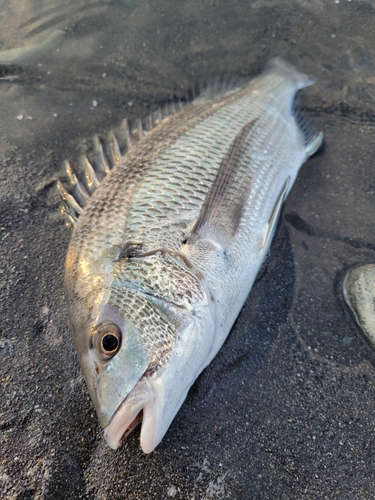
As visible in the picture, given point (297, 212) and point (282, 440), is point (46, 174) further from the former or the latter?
point (282, 440)

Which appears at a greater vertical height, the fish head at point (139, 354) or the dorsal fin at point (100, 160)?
the dorsal fin at point (100, 160)

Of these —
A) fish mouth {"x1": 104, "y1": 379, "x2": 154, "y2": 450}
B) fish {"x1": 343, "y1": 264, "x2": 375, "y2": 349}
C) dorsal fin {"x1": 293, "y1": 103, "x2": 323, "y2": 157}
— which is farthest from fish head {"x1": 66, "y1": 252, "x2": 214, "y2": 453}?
dorsal fin {"x1": 293, "y1": 103, "x2": 323, "y2": 157}

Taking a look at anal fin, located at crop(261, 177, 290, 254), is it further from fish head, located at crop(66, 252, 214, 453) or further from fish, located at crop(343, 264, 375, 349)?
fish head, located at crop(66, 252, 214, 453)

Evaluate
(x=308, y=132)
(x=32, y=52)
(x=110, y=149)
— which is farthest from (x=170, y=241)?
(x=32, y=52)

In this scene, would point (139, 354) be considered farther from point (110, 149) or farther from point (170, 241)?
point (110, 149)

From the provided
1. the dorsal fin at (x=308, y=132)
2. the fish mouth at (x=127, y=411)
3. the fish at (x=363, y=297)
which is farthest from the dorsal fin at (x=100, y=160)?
the fish at (x=363, y=297)

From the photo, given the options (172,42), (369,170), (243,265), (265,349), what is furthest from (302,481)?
(172,42)

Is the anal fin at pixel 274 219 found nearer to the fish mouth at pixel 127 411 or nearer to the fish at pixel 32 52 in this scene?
the fish mouth at pixel 127 411
